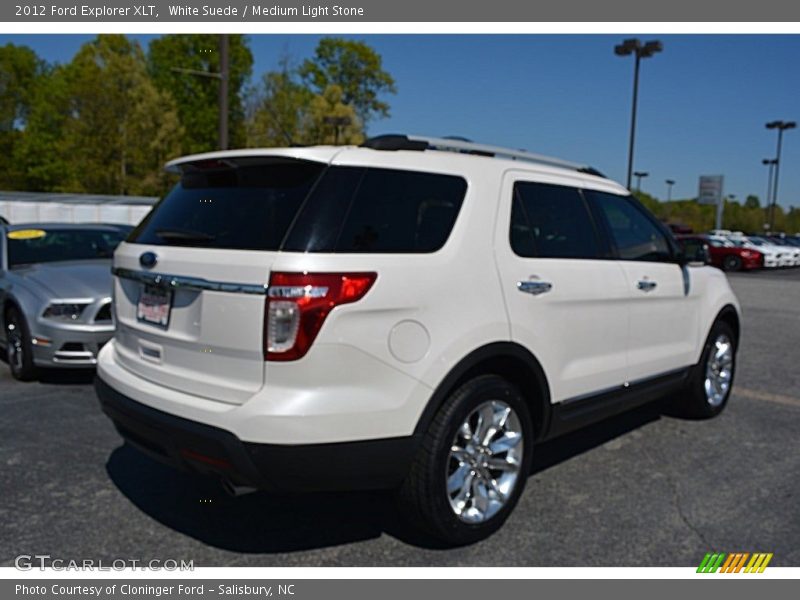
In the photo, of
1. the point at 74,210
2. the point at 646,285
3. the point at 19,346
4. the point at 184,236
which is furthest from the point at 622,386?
the point at 74,210

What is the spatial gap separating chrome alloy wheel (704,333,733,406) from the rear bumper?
11.2 ft

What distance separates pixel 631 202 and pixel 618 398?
1367mm

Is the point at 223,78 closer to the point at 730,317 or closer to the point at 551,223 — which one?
the point at 730,317

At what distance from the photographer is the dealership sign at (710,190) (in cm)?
5778

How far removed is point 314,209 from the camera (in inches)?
109

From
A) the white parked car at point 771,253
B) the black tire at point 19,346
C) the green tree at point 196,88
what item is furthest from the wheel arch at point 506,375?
the green tree at point 196,88

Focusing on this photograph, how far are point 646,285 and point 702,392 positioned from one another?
1.41 meters

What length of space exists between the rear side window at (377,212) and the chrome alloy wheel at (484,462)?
0.88 m

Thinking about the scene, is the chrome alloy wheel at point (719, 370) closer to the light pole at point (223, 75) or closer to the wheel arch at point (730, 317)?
the wheel arch at point (730, 317)

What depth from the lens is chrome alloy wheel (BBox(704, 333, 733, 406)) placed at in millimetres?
5375

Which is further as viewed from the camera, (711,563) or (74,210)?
(74,210)

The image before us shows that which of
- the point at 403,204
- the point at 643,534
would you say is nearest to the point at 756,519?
the point at 643,534

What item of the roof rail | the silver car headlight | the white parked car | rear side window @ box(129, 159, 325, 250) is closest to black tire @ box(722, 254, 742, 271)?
the white parked car
